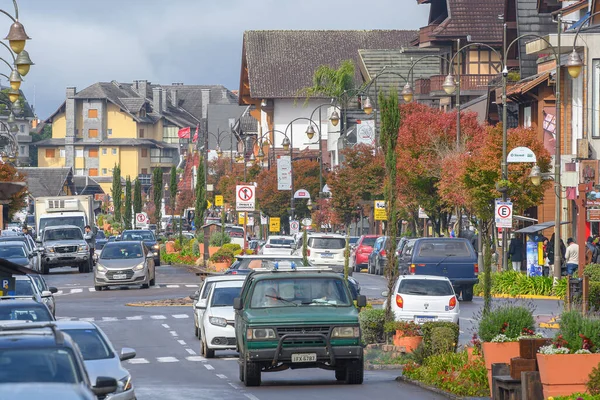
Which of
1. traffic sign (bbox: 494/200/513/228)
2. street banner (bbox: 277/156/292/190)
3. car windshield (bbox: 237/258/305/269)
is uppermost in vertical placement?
street banner (bbox: 277/156/292/190)

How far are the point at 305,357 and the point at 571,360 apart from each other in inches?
218

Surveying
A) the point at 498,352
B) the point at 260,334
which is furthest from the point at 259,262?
the point at 498,352

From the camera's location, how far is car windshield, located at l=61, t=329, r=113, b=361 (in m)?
15.5

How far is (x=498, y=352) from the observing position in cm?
1669

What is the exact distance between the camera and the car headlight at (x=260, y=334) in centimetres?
1927

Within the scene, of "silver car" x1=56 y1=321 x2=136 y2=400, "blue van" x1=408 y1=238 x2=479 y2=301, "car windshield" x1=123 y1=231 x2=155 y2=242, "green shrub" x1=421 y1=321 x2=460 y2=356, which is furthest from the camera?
"car windshield" x1=123 y1=231 x2=155 y2=242

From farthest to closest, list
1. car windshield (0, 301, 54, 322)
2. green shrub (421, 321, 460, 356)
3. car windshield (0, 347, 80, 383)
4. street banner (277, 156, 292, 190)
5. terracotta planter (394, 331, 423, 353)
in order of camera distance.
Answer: street banner (277, 156, 292, 190), terracotta planter (394, 331, 423, 353), green shrub (421, 321, 460, 356), car windshield (0, 301, 54, 322), car windshield (0, 347, 80, 383)

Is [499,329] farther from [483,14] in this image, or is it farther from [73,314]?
[483,14]

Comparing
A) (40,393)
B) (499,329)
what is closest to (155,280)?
(499,329)

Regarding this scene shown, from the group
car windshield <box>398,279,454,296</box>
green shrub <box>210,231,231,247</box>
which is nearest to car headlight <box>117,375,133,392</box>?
car windshield <box>398,279,454,296</box>

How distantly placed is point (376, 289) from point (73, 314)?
13.2 m

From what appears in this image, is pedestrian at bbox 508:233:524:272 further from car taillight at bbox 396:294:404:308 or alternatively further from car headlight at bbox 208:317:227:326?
car headlight at bbox 208:317:227:326

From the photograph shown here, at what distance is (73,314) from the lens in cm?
3762

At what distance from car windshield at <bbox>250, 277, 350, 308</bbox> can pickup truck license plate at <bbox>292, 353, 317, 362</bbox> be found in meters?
1.05
